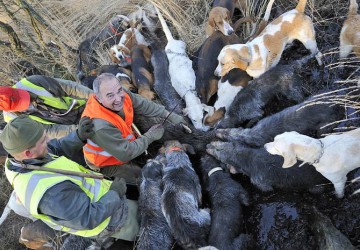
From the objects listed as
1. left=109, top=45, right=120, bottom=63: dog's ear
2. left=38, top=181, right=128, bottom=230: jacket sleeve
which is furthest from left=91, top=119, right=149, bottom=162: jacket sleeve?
left=109, top=45, right=120, bottom=63: dog's ear

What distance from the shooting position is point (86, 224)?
3391 mm

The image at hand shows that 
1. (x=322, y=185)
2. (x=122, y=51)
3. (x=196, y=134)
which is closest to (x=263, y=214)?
(x=322, y=185)

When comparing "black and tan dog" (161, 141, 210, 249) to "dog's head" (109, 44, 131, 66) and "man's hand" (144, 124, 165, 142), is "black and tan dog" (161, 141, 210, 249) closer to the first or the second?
"man's hand" (144, 124, 165, 142)

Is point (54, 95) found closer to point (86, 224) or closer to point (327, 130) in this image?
point (86, 224)

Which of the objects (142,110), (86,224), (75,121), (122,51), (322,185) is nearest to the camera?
(86,224)

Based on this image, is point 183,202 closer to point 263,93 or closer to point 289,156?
point 289,156

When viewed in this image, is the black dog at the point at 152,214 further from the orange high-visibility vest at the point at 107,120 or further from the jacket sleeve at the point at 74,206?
the jacket sleeve at the point at 74,206

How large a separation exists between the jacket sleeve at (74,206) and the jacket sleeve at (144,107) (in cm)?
177

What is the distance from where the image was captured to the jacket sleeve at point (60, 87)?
5.18 metres

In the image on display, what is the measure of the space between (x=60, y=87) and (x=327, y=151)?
387 cm

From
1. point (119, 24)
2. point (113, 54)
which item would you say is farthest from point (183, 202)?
point (119, 24)

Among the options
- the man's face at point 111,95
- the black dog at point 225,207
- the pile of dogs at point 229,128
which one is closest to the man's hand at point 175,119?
the pile of dogs at point 229,128

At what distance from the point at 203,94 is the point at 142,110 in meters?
1.24

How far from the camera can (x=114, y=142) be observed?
172 inches
